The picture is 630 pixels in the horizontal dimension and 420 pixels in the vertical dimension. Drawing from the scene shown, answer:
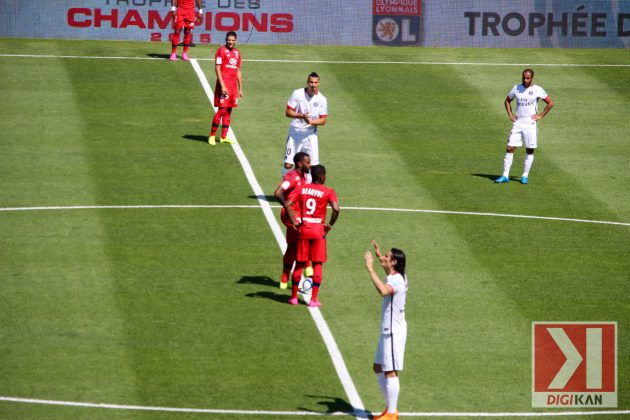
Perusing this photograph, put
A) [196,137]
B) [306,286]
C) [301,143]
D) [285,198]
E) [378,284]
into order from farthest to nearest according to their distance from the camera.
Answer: [196,137] → [301,143] → [306,286] → [285,198] → [378,284]

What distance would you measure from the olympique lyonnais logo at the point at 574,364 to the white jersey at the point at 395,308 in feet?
7.55

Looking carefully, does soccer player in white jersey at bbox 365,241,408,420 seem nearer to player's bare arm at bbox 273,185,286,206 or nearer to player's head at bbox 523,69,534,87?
player's bare arm at bbox 273,185,286,206

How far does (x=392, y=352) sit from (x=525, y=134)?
1301cm

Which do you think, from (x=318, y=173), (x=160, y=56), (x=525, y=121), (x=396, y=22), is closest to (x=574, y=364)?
(x=318, y=173)

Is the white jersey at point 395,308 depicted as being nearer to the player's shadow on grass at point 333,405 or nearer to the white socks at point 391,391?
the white socks at point 391,391

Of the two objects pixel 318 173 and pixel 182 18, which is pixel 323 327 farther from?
pixel 182 18

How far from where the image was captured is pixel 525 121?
26.4 metres

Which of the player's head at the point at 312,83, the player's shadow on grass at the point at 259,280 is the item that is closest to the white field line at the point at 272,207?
the player's head at the point at 312,83

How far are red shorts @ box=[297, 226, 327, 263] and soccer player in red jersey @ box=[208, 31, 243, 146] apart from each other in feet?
32.3

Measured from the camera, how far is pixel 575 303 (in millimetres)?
18828

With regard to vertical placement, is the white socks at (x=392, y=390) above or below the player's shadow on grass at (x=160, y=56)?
below

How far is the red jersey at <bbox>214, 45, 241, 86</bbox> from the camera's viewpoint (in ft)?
90.3

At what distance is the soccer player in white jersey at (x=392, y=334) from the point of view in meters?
14.3

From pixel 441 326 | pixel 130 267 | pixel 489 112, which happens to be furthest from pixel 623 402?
pixel 489 112
